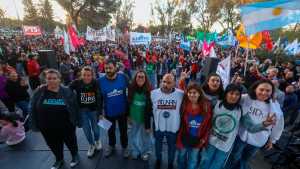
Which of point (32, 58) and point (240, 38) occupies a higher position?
point (240, 38)

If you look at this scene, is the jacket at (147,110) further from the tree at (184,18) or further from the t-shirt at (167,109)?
the tree at (184,18)

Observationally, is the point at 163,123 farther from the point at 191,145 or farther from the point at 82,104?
the point at 82,104

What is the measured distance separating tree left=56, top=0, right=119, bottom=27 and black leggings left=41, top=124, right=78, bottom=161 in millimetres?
35117

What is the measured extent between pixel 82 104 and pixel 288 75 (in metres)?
5.79

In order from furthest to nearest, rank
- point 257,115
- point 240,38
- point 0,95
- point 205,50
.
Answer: point 205,50 < point 240,38 < point 0,95 < point 257,115

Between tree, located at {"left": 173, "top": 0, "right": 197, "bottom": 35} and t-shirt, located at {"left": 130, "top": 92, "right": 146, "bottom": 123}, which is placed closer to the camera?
t-shirt, located at {"left": 130, "top": 92, "right": 146, "bottom": 123}

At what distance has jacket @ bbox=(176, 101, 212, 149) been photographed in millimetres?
3244

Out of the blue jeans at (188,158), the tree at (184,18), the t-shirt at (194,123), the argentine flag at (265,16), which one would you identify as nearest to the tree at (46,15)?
the tree at (184,18)

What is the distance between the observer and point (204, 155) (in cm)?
353

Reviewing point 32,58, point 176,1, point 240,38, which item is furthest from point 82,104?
point 176,1

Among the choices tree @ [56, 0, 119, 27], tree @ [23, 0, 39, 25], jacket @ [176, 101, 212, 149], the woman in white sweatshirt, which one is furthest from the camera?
tree @ [23, 0, 39, 25]

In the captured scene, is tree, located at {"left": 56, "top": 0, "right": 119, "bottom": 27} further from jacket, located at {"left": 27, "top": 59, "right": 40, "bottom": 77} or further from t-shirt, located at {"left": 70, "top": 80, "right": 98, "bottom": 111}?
t-shirt, located at {"left": 70, "top": 80, "right": 98, "bottom": 111}

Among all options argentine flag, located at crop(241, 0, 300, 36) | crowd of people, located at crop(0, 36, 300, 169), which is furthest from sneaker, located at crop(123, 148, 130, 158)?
argentine flag, located at crop(241, 0, 300, 36)

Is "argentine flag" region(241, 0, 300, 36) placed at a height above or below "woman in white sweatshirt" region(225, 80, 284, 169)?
above
